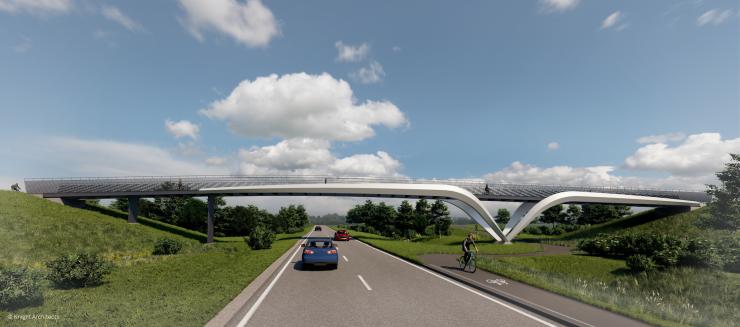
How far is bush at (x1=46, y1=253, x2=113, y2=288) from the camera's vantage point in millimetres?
9547

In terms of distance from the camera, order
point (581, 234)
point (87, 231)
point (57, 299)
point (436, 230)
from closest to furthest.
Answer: point (57, 299), point (87, 231), point (581, 234), point (436, 230)

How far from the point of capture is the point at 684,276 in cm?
1608

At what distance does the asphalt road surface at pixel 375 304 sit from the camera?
20.4 feet

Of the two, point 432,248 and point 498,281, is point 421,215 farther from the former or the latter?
point 498,281

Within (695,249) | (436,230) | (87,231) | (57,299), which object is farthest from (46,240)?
(436,230)

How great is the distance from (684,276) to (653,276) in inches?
48.3

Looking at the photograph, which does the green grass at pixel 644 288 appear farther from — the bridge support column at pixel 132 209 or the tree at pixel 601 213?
the tree at pixel 601 213

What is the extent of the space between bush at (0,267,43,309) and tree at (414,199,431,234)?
51942mm

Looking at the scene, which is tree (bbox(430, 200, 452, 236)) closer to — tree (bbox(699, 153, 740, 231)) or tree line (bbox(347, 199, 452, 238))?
tree line (bbox(347, 199, 452, 238))

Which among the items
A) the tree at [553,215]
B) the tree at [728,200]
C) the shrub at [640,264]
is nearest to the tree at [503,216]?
the tree at [553,215]

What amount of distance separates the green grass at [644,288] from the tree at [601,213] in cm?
6080

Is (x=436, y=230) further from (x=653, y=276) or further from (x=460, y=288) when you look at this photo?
(x=460, y=288)

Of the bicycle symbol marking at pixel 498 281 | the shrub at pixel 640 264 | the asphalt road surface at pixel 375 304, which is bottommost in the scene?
the shrub at pixel 640 264

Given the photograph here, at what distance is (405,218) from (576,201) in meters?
25.4
